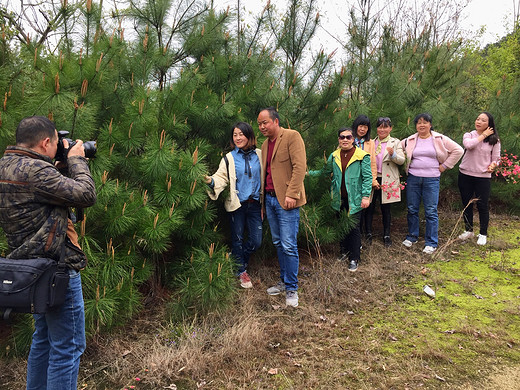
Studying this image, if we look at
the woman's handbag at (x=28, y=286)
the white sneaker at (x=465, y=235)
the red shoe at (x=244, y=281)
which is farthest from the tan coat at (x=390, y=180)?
the woman's handbag at (x=28, y=286)

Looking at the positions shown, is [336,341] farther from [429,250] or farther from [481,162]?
[481,162]

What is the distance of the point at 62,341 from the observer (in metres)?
1.65

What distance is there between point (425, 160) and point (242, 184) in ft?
7.93

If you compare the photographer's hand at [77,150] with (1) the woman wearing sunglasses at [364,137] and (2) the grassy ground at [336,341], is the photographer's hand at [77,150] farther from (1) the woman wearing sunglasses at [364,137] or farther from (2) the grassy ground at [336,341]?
(1) the woman wearing sunglasses at [364,137]

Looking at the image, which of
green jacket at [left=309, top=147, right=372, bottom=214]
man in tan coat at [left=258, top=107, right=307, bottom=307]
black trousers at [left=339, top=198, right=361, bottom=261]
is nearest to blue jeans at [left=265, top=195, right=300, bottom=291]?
man in tan coat at [left=258, top=107, right=307, bottom=307]

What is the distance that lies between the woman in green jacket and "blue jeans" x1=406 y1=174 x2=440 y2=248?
97 centimetres

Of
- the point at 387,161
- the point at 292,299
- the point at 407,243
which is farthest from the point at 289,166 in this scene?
the point at 407,243

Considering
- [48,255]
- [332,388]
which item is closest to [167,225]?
[48,255]

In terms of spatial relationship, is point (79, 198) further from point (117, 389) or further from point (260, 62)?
point (260, 62)

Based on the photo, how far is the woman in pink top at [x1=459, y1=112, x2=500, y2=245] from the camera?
4.39 m

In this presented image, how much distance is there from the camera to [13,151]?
1590 millimetres

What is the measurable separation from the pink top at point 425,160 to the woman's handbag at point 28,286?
401 centimetres

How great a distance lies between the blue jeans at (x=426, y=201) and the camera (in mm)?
4270

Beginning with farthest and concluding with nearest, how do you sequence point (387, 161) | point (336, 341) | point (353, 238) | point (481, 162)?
point (481, 162) < point (387, 161) < point (353, 238) < point (336, 341)
